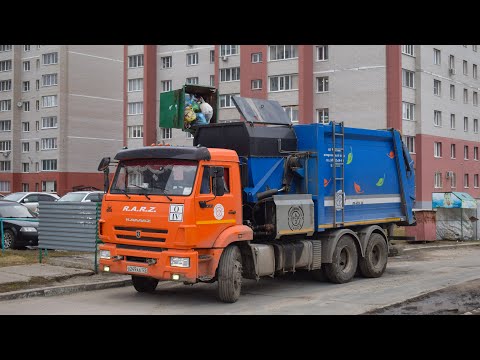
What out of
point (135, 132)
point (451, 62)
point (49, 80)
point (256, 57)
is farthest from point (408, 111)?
point (49, 80)

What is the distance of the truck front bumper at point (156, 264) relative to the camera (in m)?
9.44

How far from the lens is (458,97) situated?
185 ft

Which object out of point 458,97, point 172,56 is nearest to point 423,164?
point 458,97

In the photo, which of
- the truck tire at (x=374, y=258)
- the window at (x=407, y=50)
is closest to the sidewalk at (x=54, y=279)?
the truck tire at (x=374, y=258)

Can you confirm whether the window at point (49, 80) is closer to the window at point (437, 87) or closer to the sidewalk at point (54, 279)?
the window at point (437, 87)

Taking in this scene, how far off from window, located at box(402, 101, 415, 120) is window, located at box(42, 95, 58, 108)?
38976 millimetres

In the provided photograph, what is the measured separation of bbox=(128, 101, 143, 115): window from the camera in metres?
65.2

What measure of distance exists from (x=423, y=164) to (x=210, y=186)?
1724 inches

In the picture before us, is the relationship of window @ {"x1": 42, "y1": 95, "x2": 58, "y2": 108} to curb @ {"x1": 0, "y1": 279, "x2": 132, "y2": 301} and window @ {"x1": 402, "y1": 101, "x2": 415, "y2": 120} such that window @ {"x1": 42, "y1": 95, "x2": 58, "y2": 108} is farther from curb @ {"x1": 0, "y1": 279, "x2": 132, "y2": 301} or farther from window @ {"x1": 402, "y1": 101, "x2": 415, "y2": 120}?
curb @ {"x1": 0, "y1": 279, "x2": 132, "y2": 301}

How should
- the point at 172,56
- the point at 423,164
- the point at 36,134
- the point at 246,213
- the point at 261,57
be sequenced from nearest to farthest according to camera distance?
1. the point at 246,213
2. the point at 423,164
3. the point at 261,57
4. the point at 172,56
5. the point at 36,134

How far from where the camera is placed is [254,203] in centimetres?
1109

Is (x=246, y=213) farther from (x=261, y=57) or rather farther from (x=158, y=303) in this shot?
(x=261, y=57)

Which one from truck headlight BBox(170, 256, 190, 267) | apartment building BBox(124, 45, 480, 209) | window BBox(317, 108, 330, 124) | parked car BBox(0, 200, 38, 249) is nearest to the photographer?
truck headlight BBox(170, 256, 190, 267)

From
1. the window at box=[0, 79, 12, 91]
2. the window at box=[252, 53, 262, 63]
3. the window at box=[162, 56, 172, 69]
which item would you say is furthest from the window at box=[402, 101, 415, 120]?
the window at box=[0, 79, 12, 91]
